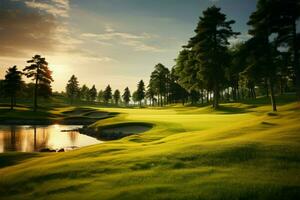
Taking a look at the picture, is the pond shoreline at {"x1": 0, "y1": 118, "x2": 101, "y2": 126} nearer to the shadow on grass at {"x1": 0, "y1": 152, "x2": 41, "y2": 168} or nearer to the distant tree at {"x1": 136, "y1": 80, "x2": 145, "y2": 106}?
the shadow on grass at {"x1": 0, "y1": 152, "x2": 41, "y2": 168}

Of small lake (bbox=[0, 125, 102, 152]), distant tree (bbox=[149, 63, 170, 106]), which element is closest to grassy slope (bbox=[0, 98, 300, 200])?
small lake (bbox=[0, 125, 102, 152])

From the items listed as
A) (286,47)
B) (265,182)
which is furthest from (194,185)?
(286,47)

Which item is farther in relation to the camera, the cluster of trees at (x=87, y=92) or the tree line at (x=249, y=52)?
the cluster of trees at (x=87, y=92)

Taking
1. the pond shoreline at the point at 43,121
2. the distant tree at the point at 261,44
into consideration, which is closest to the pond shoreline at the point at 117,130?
the distant tree at the point at 261,44

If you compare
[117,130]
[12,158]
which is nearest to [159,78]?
[117,130]

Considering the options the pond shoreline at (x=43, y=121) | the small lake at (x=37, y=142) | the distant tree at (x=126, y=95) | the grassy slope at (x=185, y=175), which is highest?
the distant tree at (x=126, y=95)

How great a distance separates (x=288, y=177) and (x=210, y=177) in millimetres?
2548

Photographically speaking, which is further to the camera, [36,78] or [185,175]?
[36,78]

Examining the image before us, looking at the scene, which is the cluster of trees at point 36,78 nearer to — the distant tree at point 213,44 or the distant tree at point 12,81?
the distant tree at point 12,81

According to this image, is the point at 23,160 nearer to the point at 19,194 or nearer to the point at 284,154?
the point at 19,194

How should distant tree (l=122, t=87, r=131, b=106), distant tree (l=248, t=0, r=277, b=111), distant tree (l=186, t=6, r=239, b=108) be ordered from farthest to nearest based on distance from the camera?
1. distant tree (l=122, t=87, r=131, b=106)
2. distant tree (l=186, t=6, r=239, b=108)
3. distant tree (l=248, t=0, r=277, b=111)

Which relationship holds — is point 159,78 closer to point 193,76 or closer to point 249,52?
point 193,76

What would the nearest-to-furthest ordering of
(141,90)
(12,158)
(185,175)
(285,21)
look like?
(185,175)
(12,158)
(285,21)
(141,90)

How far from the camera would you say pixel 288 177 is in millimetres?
9297
